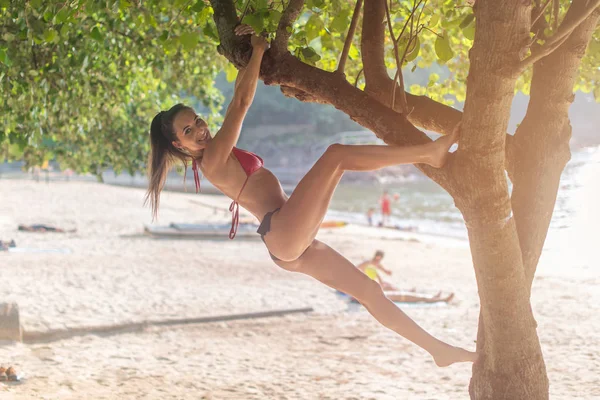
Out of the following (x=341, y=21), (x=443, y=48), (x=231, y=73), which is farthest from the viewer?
(x=231, y=73)

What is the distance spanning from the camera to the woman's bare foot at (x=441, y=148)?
3166 mm

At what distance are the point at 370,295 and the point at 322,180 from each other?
72 centimetres

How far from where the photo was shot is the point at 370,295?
11.8 feet

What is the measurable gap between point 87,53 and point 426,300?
6.31 m

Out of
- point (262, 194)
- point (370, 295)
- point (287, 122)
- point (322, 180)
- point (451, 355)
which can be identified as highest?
point (287, 122)

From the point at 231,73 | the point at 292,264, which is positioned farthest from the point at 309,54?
the point at 292,264

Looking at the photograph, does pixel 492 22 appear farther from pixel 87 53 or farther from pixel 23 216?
pixel 23 216

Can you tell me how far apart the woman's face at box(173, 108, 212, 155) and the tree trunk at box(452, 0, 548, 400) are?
1297 mm

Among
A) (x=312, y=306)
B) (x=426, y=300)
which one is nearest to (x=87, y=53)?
(x=312, y=306)

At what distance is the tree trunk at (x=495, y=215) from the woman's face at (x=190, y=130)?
4.25ft

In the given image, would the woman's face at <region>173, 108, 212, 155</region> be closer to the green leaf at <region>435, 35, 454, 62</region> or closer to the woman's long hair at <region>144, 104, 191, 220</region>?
the woman's long hair at <region>144, 104, 191, 220</region>

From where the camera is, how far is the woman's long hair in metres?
3.67

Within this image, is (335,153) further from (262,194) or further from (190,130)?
(190,130)

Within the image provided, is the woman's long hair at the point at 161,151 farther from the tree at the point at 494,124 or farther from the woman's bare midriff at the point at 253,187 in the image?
the tree at the point at 494,124
